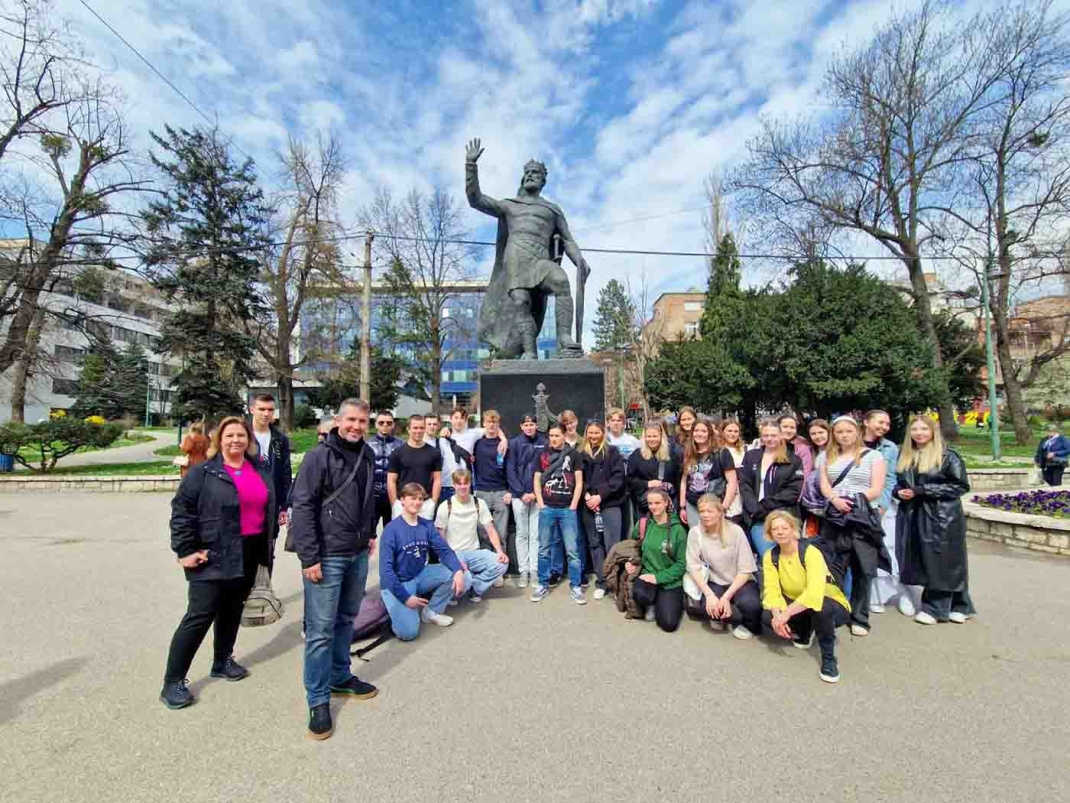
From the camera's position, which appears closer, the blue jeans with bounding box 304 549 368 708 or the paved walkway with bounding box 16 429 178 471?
the blue jeans with bounding box 304 549 368 708

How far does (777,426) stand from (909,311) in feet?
68.2

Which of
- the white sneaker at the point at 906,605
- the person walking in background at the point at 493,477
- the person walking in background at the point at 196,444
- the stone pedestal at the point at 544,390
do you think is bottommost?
the white sneaker at the point at 906,605

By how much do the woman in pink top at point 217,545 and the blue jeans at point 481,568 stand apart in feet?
6.20

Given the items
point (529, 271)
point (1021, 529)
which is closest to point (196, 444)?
point (529, 271)

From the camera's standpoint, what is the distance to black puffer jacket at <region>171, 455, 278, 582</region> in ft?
10.1

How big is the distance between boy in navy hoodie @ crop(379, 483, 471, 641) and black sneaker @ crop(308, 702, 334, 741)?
48.4 inches

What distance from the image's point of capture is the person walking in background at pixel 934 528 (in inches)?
173

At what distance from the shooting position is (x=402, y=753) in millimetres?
2617

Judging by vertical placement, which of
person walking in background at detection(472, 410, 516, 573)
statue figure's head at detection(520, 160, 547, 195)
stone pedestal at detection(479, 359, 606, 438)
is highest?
statue figure's head at detection(520, 160, 547, 195)

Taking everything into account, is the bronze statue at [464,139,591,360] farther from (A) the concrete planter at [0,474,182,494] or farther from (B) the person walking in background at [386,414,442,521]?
(A) the concrete planter at [0,474,182,494]

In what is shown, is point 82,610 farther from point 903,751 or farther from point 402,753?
point 903,751

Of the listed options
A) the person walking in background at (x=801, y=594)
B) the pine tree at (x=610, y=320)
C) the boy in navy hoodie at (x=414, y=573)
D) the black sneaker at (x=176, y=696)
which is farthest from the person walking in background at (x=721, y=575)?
the pine tree at (x=610, y=320)

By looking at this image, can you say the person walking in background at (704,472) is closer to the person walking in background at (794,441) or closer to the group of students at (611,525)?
the group of students at (611,525)

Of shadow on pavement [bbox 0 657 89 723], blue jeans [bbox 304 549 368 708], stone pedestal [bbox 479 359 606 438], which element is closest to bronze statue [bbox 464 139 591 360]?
stone pedestal [bbox 479 359 606 438]
